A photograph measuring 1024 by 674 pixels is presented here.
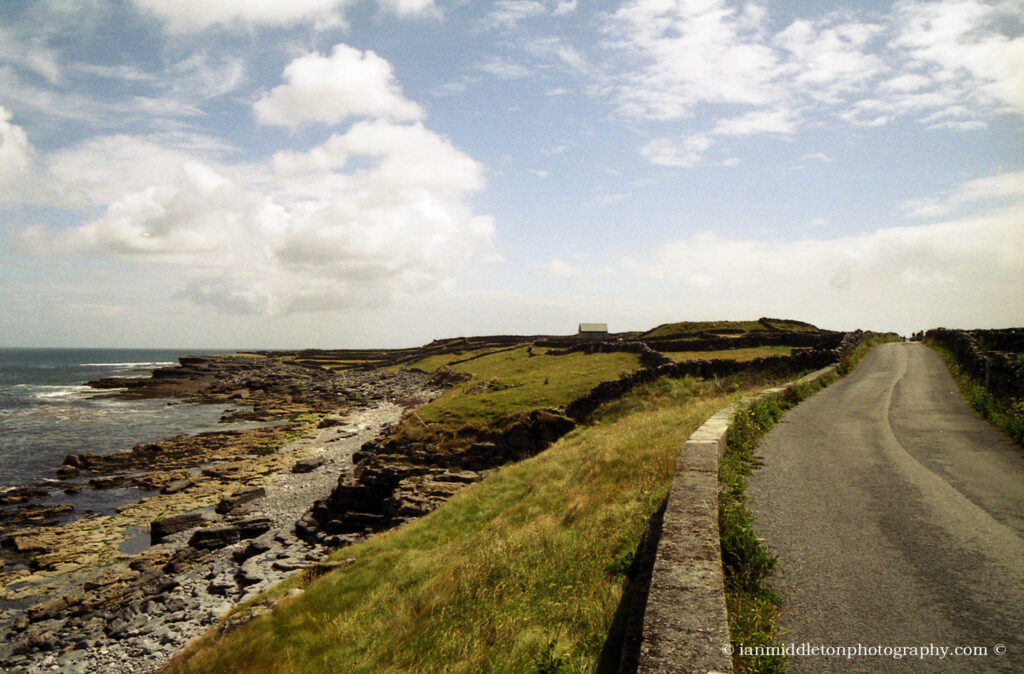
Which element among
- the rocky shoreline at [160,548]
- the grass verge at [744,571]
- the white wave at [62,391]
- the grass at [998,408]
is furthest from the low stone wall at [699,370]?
the white wave at [62,391]

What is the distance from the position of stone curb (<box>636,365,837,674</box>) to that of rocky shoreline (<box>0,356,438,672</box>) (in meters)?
14.0

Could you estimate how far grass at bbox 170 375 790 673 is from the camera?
21.9 ft

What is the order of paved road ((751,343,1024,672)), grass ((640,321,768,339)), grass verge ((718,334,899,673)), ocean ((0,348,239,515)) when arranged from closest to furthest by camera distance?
1. grass verge ((718,334,899,673))
2. paved road ((751,343,1024,672))
3. ocean ((0,348,239,515))
4. grass ((640,321,768,339))

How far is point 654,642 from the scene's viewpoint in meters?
4.34

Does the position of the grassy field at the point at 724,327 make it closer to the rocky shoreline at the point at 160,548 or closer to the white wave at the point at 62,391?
the rocky shoreline at the point at 160,548

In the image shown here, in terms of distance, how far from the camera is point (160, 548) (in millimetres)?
23672

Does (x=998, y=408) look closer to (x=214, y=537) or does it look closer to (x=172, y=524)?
(x=214, y=537)

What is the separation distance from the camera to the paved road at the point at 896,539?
487 cm

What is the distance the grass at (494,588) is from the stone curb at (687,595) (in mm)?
1151

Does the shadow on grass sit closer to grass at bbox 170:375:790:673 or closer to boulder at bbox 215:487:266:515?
grass at bbox 170:375:790:673

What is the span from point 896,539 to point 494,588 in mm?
5849

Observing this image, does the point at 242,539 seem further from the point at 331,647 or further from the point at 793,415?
the point at 793,415

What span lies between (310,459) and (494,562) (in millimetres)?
31958

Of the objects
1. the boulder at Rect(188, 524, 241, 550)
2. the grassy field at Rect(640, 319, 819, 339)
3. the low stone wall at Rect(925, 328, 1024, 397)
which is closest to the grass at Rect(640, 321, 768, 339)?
the grassy field at Rect(640, 319, 819, 339)
